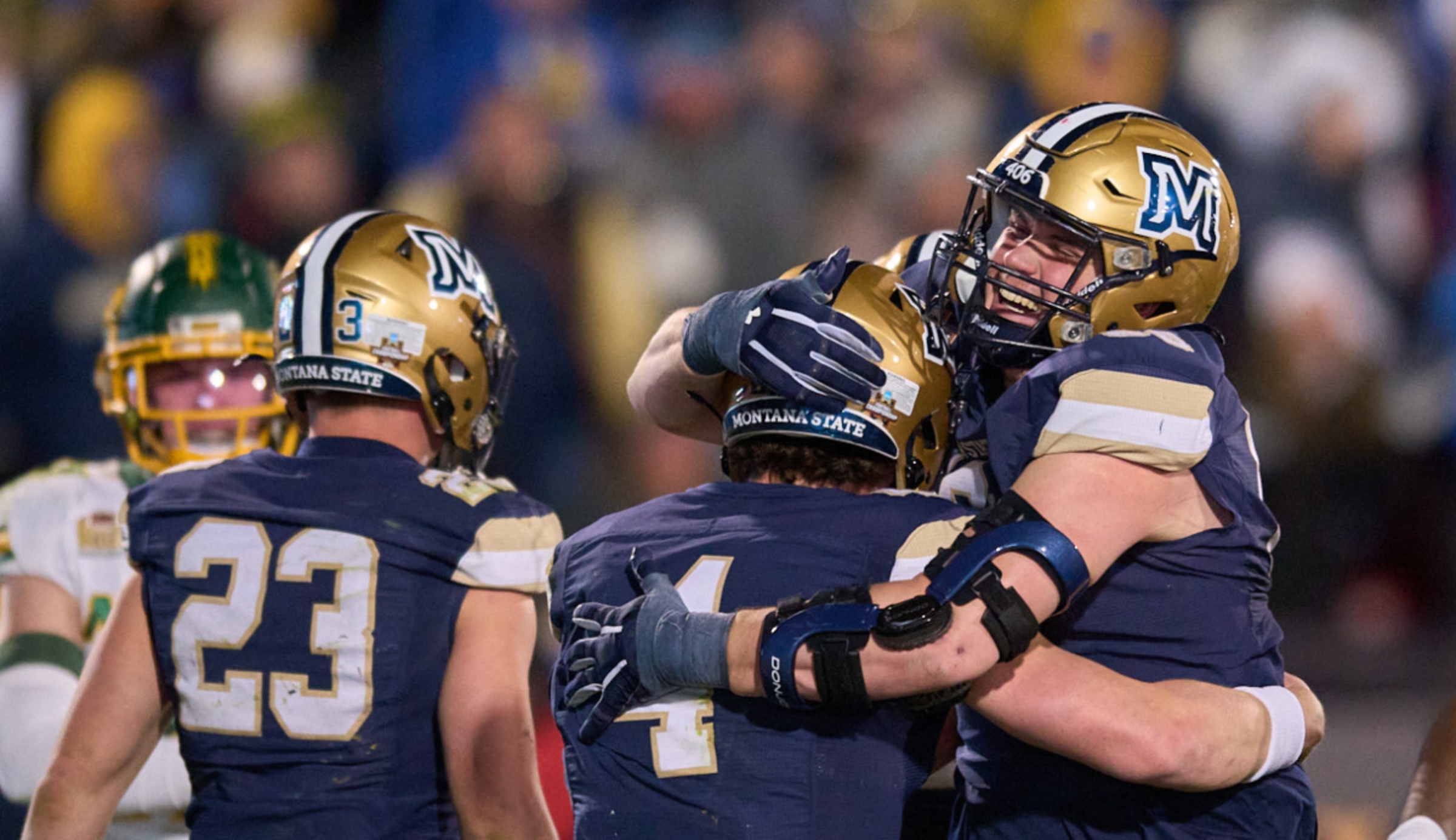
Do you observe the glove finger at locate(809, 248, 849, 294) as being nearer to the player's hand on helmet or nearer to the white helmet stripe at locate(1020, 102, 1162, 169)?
the player's hand on helmet

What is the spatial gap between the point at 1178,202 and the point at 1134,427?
67 centimetres

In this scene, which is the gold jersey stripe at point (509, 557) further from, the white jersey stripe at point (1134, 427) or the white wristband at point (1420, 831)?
the white wristband at point (1420, 831)

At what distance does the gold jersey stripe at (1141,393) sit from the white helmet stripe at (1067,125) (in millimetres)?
634

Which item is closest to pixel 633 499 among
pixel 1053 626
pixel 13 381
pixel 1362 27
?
pixel 13 381

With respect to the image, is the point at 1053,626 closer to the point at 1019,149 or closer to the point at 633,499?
the point at 1019,149

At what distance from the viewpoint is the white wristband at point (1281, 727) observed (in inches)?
107

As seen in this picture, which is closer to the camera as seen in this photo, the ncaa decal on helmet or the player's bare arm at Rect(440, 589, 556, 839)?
the player's bare arm at Rect(440, 589, 556, 839)

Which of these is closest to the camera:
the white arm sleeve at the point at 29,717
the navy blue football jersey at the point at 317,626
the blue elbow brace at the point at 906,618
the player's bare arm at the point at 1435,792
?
the blue elbow brace at the point at 906,618

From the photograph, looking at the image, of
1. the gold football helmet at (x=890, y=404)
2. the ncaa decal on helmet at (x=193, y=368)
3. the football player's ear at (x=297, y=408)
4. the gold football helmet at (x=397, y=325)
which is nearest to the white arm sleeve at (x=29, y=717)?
the ncaa decal on helmet at (x=193, y=368)

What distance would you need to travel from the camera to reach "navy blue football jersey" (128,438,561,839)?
2838 mm

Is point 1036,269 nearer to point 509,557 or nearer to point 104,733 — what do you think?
point 509,557

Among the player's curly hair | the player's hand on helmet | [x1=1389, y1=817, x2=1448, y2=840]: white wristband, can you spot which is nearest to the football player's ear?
the player's hand on helmet

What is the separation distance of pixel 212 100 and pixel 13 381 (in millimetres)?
2045

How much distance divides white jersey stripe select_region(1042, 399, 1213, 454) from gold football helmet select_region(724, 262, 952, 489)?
29cm
